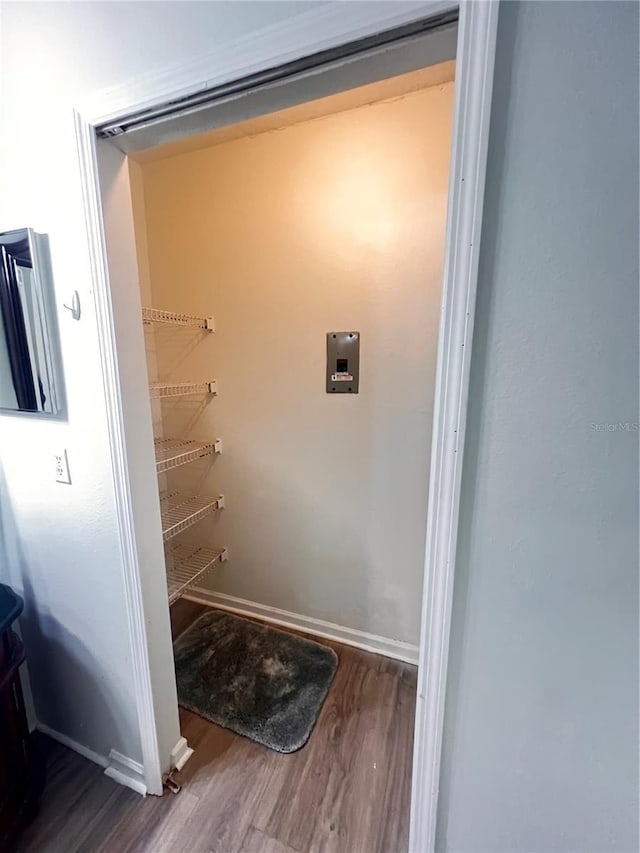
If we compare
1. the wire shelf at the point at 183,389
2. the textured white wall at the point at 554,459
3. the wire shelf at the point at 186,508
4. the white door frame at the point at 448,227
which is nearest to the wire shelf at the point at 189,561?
the wire shelf at the point at 186,508

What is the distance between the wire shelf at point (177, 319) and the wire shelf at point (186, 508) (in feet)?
3.19

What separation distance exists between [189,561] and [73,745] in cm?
89

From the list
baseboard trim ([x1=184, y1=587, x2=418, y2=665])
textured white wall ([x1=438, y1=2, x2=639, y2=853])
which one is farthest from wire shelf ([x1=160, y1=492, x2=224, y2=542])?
textured white wall ([x1=438, y1=2, x2=639, y2=853])

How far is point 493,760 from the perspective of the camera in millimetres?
762

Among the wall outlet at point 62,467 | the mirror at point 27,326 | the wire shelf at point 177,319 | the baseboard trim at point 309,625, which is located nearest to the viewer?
the mirror at point 27,326

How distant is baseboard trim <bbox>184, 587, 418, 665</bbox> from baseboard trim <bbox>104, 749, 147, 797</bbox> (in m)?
0.89

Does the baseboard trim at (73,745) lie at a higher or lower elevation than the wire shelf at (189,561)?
lower

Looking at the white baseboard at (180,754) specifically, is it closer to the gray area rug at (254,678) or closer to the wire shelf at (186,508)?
the gray area rug at (254,678)

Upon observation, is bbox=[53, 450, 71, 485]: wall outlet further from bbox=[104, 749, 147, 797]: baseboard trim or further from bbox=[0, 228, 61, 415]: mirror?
bbox=[104, 749, 147, 797]: baseboard trim

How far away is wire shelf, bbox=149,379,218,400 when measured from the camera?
5.66 feet

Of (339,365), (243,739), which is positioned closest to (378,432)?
(339,365)

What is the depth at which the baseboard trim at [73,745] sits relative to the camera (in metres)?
1.33

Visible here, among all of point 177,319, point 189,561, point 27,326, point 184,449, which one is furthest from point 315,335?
point 189,561

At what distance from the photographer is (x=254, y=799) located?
1.22 meters
